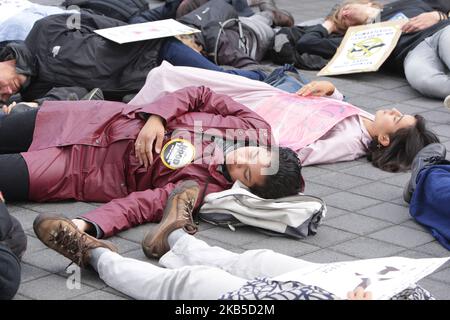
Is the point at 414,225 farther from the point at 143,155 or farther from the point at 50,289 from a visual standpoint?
the point at 50,289

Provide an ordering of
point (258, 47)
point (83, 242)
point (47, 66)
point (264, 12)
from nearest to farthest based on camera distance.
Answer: point (83, 242)
point (47, 66)
point (258, 47)
point (264, 12)

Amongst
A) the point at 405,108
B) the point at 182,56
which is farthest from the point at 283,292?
the point at 405,108

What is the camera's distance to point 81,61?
21.0 feet

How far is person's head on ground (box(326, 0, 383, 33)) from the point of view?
8.13m

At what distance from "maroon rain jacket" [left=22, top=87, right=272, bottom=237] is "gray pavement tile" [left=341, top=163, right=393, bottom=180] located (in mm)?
738

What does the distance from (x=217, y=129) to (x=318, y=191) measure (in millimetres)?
661

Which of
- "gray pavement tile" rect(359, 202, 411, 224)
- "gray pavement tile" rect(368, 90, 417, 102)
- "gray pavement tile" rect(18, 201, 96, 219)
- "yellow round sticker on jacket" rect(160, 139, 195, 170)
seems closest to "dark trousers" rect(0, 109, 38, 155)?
"gray pavement tile" rect(18, 201, 96, 219)

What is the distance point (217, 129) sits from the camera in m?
5.18

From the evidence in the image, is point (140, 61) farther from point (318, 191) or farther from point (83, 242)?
point (83, 242)

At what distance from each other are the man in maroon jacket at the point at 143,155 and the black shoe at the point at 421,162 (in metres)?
0.60

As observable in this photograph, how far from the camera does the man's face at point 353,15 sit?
26.7ft

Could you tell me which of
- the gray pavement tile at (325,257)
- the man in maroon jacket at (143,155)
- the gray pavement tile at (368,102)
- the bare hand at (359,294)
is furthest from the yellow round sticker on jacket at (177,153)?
the gray pavement tile at (368,102)

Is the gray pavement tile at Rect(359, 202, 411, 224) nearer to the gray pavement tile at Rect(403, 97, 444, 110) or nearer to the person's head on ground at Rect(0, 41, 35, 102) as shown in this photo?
the gray pavement tile at Rect(403, 97, 444, 110)

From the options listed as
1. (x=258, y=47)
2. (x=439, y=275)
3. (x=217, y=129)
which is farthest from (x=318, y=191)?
Answer: (x=258, y=47)
